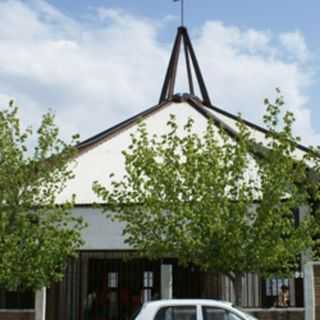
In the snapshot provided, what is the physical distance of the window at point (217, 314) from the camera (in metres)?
13.3

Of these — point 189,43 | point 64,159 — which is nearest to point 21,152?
point 64,159

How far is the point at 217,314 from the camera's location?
43.8 ft

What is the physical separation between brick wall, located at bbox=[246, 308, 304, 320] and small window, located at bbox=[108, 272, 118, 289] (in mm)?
7958

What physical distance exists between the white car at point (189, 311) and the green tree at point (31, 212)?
20.7 feet

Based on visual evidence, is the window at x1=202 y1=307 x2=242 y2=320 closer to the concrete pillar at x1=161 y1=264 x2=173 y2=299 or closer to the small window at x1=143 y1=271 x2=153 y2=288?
the concrete pillar at x1=161 y1=264 x2=173 y2=299

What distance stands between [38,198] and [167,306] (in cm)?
720

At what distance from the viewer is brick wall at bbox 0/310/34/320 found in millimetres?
20859

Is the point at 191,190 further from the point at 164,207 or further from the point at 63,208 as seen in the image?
the point at 63,208

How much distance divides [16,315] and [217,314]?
9177 mm

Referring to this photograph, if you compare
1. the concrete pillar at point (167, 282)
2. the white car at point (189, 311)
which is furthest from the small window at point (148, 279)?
the white car at point (189, 311)

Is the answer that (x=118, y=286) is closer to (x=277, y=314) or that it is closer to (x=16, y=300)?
(x=16, y=300)

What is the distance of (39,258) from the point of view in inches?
750

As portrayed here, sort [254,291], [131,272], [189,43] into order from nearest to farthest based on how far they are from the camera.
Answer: [254,291]
[131,272]
[189,43]

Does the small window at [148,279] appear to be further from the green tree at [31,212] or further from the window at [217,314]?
the window at [217,314]
